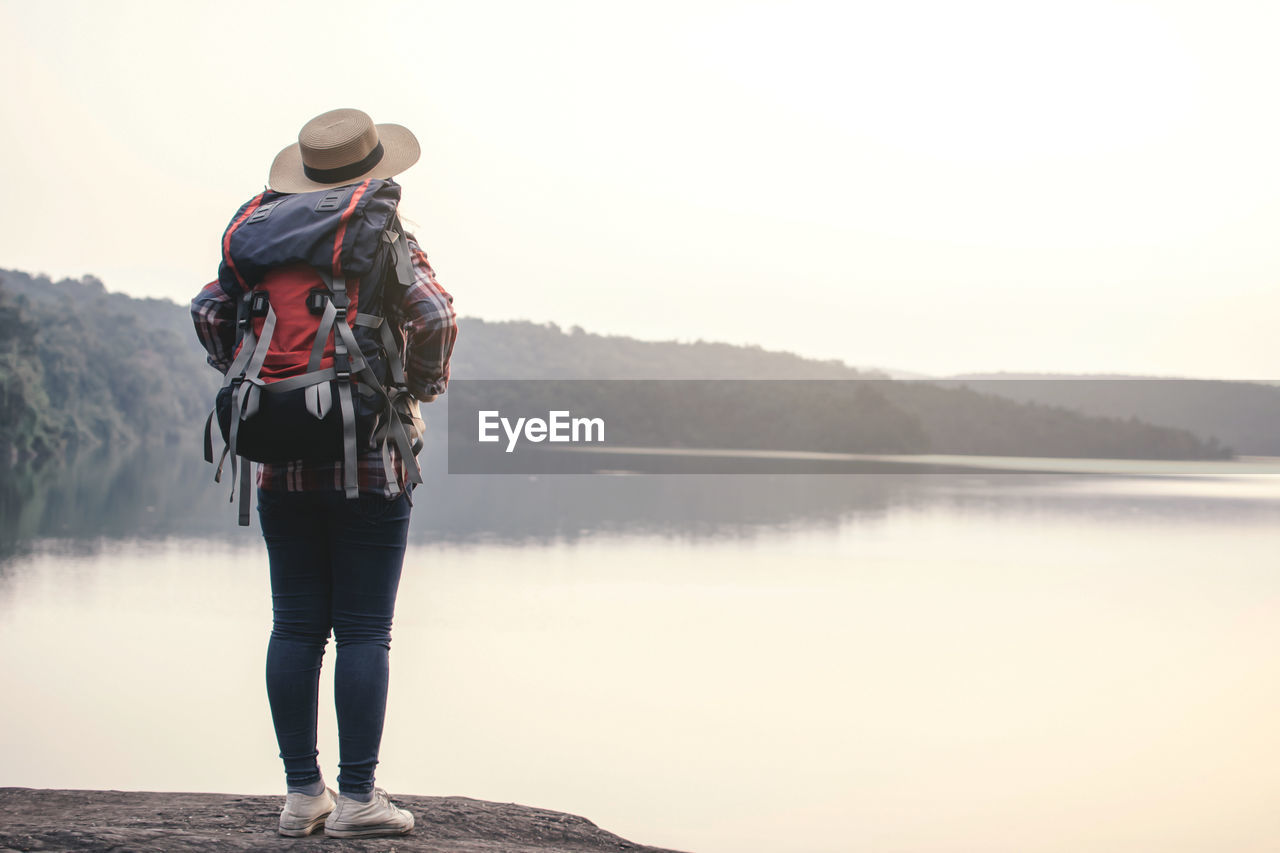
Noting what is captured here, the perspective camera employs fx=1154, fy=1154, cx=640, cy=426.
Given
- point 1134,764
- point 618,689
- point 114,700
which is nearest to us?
point 1134,764

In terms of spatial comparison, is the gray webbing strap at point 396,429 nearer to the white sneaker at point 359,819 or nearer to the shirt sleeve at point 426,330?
the shirt sleeve at point 426,330

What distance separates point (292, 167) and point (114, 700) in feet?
14.2

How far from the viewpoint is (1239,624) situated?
8758mm

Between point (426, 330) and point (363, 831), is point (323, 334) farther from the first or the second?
point (363, 831)

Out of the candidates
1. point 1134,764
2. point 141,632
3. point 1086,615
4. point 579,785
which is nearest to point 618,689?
point 579,785

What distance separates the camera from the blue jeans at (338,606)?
7.23 feet

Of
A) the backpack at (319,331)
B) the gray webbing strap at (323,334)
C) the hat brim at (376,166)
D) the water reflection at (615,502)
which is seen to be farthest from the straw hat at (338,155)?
the water reflection at (615,502)

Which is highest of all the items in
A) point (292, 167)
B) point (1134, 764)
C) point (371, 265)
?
point (292, 167)

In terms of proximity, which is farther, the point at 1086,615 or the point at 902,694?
the point at 1086,615

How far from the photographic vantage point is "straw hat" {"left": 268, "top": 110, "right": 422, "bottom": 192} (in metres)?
2.30

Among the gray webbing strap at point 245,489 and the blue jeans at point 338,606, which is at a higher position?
the gray webbing strap at point 245,489

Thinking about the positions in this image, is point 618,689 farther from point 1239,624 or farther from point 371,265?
point 1239,624

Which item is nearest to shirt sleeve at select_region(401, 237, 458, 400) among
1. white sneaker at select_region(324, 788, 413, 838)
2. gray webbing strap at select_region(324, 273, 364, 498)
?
gray webbing strap at select_region(324, 273, 364, 498)

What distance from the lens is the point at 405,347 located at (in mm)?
2273
